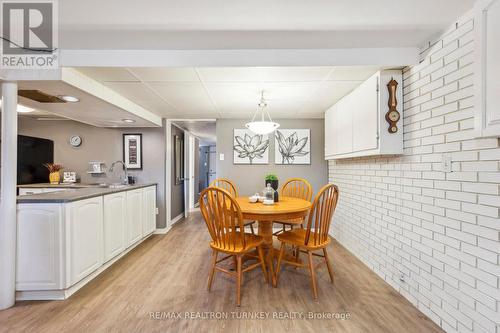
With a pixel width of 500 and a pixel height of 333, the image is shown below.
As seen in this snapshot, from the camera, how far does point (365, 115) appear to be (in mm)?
2289

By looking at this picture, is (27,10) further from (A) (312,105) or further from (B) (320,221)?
(A) (312,105)

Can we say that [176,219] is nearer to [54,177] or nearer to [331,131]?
[54,177]

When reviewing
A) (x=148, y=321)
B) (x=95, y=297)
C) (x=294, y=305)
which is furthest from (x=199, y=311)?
(x=95, y=297)

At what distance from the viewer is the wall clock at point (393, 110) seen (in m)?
1.97

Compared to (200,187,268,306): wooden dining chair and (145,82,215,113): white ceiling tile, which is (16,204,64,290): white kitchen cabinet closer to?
(200,187,268,306): wooden dining chair

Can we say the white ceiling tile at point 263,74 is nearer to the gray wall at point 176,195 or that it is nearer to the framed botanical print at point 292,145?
the framed botanical print at point 292,145

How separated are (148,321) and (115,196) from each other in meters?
1.51

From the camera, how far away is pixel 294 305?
5.88 ft

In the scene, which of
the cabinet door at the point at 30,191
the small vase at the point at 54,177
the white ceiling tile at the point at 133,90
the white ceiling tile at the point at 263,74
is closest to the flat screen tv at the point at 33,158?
the small vase at the point at 54,177

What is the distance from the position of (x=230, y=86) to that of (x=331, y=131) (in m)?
1.72

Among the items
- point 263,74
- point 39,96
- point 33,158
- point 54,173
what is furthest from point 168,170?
point 263,74

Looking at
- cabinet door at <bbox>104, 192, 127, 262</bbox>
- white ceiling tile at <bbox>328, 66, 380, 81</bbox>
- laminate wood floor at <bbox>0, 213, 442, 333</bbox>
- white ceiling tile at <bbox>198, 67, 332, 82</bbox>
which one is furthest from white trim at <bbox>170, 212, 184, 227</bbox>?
white ceiling tile at <bbox>328, 66, 380, 81</bbox>

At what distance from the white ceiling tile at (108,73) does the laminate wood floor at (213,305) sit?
2.03 meters

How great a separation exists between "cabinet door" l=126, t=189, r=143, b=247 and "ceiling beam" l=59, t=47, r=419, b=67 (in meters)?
1.70
